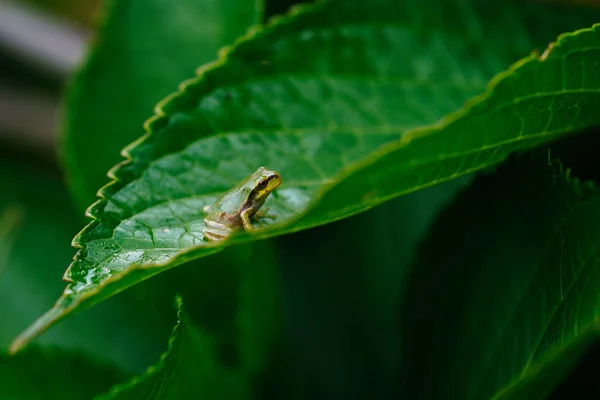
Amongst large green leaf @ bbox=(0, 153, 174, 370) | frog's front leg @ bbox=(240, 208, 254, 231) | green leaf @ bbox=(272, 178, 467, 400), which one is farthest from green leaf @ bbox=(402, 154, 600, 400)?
large green leaf @ bbox=(0, 153, 174, 370)

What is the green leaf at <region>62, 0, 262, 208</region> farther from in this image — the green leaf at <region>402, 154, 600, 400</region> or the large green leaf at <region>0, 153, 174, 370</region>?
the green leaf at <region>402, 154, 600, 400</region>

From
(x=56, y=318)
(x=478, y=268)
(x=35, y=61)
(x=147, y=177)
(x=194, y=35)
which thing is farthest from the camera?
(x=35, y=61)

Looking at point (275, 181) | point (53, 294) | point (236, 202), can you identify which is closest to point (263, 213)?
point (236, 202)

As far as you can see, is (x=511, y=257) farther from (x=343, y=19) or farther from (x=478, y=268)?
(x=343, y=19)

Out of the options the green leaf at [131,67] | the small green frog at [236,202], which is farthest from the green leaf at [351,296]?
the green leaf at [131,67]

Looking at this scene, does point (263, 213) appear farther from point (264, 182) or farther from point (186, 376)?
point (186, 376)

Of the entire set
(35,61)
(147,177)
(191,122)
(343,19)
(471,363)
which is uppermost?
(35,61)

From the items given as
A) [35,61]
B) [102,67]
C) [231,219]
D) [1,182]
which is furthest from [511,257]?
[35,61]
